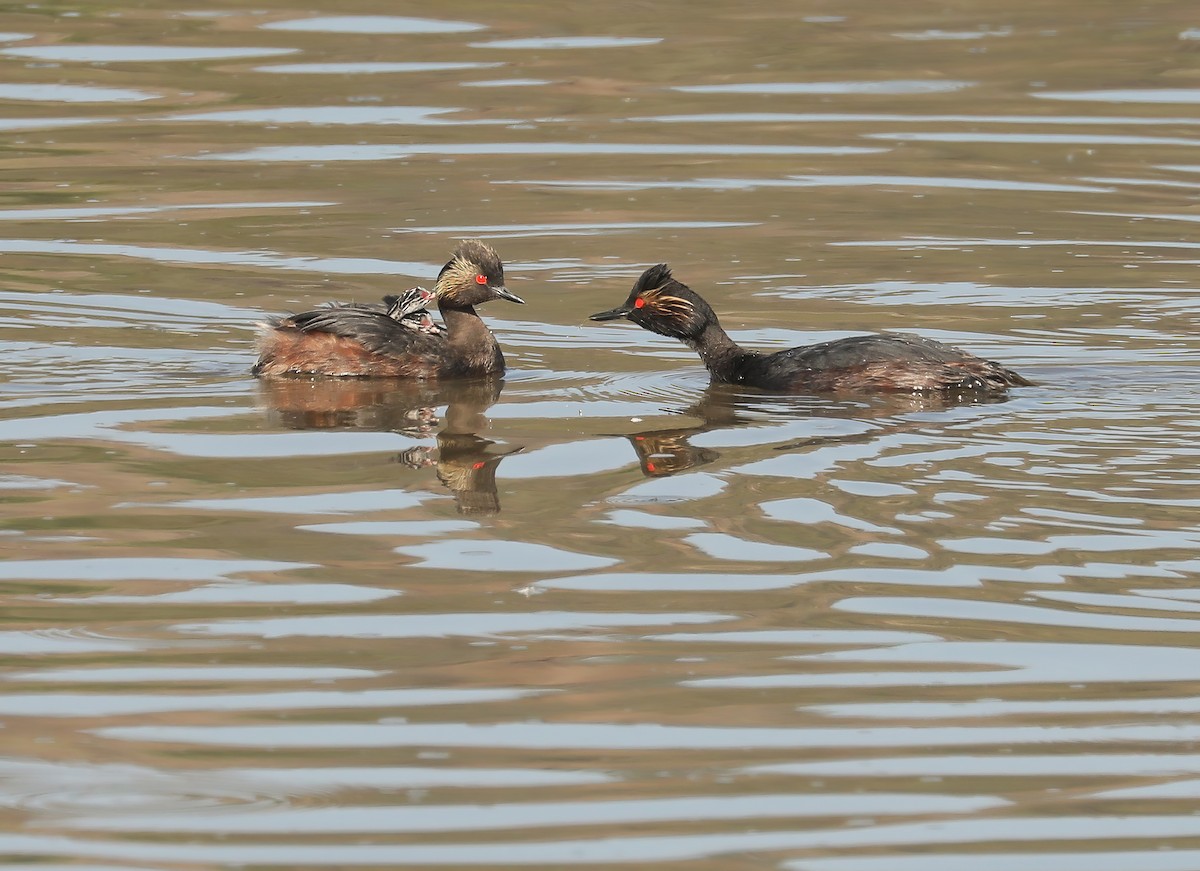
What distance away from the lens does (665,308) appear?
Answer: 12000 millimetres

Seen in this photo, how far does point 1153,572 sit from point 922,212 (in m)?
8.75

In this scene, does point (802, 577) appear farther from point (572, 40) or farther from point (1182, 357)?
point (572, 40)

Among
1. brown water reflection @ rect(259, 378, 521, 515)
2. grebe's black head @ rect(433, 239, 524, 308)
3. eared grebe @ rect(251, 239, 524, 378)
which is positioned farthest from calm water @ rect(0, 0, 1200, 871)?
grebe's black head @ rect(433, 239, 524, 308)

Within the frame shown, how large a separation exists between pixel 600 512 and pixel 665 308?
11.2 feet

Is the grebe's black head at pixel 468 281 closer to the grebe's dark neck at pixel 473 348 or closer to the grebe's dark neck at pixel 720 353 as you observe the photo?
the grebe's dark neck at pixel 473 348

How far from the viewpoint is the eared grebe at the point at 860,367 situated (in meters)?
10.9

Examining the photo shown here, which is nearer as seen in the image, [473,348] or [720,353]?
Result: [720,353]

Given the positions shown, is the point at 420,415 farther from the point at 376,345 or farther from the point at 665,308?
the point at 665,308

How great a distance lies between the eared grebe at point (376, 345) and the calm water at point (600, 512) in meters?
0.17

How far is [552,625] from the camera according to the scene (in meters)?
7.28

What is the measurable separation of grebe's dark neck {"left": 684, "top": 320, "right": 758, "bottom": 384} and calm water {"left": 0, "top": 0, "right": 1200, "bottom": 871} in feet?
0.57

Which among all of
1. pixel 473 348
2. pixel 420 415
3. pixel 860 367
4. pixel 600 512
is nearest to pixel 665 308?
pixel 473 348

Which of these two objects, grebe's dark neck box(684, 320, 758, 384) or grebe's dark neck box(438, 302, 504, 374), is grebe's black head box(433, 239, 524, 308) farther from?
grebe's dark neck box(684, 320, 758, 384)

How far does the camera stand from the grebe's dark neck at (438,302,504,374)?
468 inches
